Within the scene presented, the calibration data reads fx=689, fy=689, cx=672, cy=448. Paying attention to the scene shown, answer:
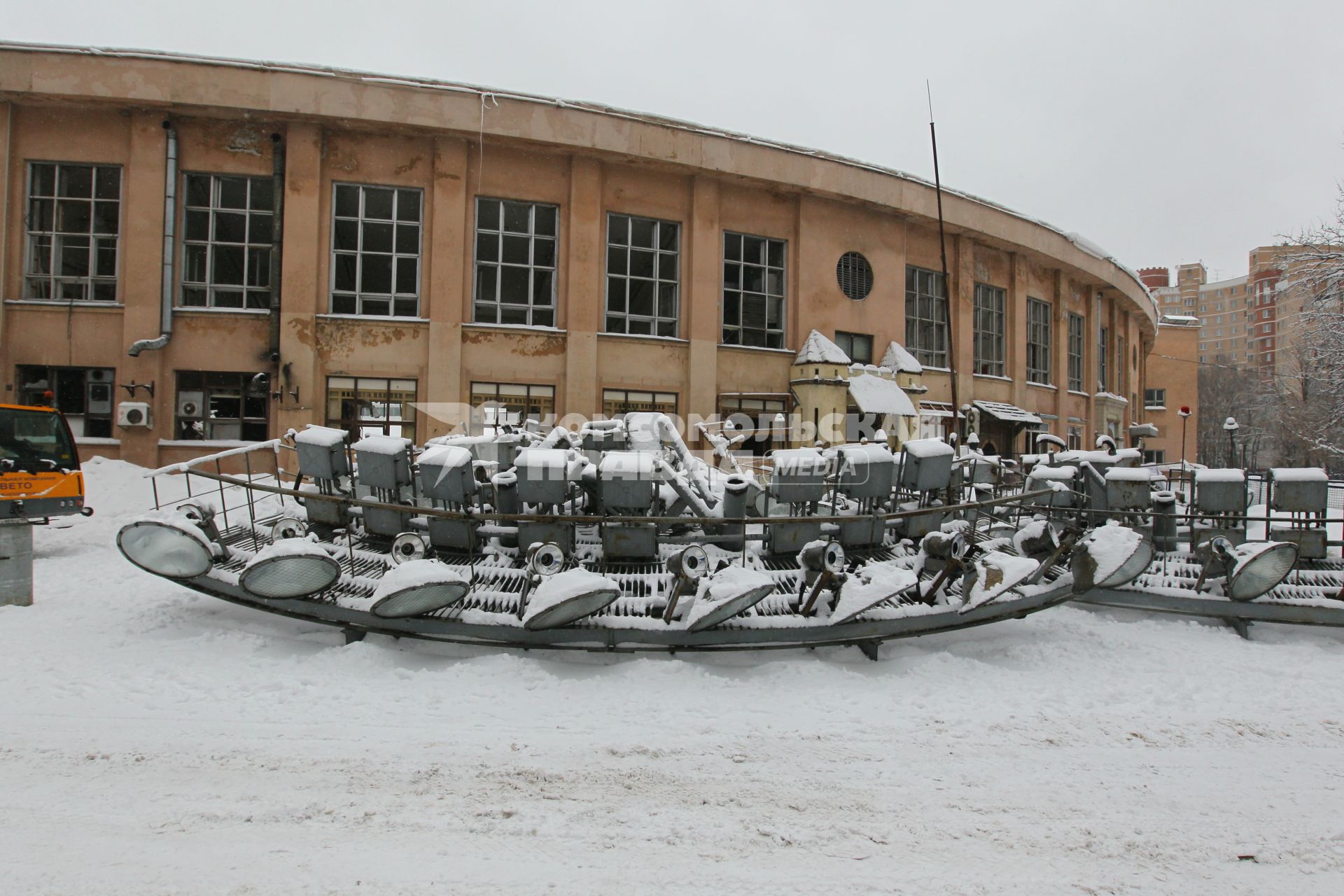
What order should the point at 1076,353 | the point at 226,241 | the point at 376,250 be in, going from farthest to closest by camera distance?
1. the point at 1076,353
2. the point at 376,250
3. the point at 226,241

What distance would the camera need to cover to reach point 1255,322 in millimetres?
83750

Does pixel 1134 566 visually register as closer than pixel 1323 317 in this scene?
Yes

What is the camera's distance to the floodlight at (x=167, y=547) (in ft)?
17.0

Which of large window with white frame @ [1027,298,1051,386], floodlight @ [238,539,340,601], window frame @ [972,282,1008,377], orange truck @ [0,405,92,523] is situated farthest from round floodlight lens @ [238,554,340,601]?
large window with white frame @ [1027,298,1051,386]

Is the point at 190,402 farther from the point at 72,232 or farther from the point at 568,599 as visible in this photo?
the point at 568,599

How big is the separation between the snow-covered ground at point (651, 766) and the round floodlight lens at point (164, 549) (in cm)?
69

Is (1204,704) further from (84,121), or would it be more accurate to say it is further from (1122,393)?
(1122,393)

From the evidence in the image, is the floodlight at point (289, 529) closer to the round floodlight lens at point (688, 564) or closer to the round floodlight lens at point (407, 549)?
the round floodlight lens at point (407, 549)

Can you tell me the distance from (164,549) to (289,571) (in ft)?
3.56

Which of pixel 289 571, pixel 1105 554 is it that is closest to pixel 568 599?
pixel 289 571

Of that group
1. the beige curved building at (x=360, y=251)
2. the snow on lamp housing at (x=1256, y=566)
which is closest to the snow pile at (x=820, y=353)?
the beige curved building at (x=360, y=251)

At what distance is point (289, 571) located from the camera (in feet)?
16.4

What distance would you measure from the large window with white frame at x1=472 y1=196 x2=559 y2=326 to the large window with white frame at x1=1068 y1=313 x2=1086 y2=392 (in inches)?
831

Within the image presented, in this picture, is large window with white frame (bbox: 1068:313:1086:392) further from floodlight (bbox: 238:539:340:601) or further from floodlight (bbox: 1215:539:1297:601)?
floodlight (bbox: 238:539:340:601)
